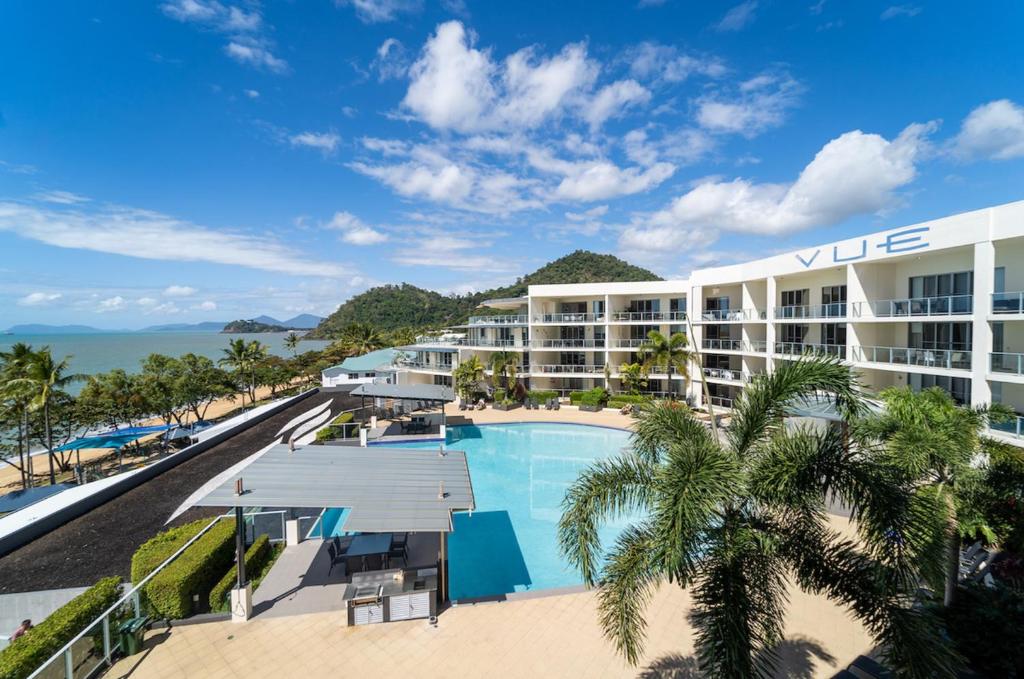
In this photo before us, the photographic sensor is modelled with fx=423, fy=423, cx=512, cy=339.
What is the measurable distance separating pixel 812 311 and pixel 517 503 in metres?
18.0

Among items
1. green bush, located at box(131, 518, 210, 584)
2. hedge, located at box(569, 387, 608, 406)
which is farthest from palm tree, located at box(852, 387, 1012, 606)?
hedge, located at box(569, 387, 608, 406)

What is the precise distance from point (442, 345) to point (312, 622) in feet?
89.6

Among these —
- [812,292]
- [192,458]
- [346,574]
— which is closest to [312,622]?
[346,574]

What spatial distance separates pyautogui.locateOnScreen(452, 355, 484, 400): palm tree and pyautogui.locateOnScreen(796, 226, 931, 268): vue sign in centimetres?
2148

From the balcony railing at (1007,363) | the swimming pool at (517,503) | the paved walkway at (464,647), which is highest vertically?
the balcony railing at (1007,363)

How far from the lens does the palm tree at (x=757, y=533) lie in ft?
14.5

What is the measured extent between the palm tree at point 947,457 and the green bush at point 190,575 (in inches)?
471

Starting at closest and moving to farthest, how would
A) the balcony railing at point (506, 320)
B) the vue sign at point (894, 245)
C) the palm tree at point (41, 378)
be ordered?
the vue sign at point (894, 245), the palm tree at point (41, 378), the balcony railing at point (506, 320)

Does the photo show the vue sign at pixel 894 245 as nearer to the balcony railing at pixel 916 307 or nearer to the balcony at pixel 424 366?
the balcony railing at pixel 916 307

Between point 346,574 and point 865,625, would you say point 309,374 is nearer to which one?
point 346,574

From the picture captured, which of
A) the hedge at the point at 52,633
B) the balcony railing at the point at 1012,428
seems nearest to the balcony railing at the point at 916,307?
the balcony railing at the point at 1012,428

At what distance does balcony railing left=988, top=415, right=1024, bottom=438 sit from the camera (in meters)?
12.4

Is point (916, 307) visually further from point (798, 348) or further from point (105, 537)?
point (105, 537)

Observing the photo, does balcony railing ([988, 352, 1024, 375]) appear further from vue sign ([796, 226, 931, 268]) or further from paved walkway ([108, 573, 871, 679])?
paved walkway ([108, 573, 871, 679])
